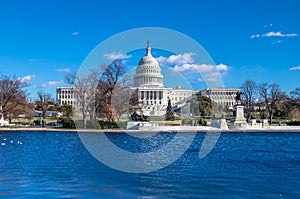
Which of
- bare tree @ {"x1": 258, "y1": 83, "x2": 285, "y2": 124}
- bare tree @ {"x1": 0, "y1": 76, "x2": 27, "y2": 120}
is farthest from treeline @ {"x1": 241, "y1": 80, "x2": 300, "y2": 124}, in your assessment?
bare tree @ {"x1": 0, "y1": 76, "x2": 27, "y2": 120}

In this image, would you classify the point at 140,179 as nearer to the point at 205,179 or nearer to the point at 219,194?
the point at 205,179

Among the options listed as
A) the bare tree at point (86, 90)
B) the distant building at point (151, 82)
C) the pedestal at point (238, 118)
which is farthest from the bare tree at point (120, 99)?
the distant building at point (151, 82)

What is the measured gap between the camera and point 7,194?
1059 cm

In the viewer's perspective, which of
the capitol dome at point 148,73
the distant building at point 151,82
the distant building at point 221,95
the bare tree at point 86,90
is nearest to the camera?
the bare tree at point 86,90

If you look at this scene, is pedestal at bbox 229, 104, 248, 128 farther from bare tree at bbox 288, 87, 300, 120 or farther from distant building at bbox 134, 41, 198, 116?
distant building at bbox 134, 41, 198, 116

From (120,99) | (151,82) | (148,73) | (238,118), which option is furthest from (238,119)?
(151,82)

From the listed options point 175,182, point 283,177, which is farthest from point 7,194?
point 283,177

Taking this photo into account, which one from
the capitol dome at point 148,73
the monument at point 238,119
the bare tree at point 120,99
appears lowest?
the monument at point 238,119

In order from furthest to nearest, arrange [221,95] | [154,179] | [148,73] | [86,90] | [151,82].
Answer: [151,82] < [148,73] < [221,95] < [86,90] < [154,179]

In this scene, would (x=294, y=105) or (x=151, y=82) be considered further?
(x=151, y=82)

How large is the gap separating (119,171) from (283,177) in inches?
246

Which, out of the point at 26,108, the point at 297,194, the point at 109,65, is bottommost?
the point at 297,194

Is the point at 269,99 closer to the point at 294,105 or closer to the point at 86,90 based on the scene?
the point at 294,105

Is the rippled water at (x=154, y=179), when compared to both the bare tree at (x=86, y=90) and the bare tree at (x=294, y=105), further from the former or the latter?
the bare tree at (x=294, y=105)
